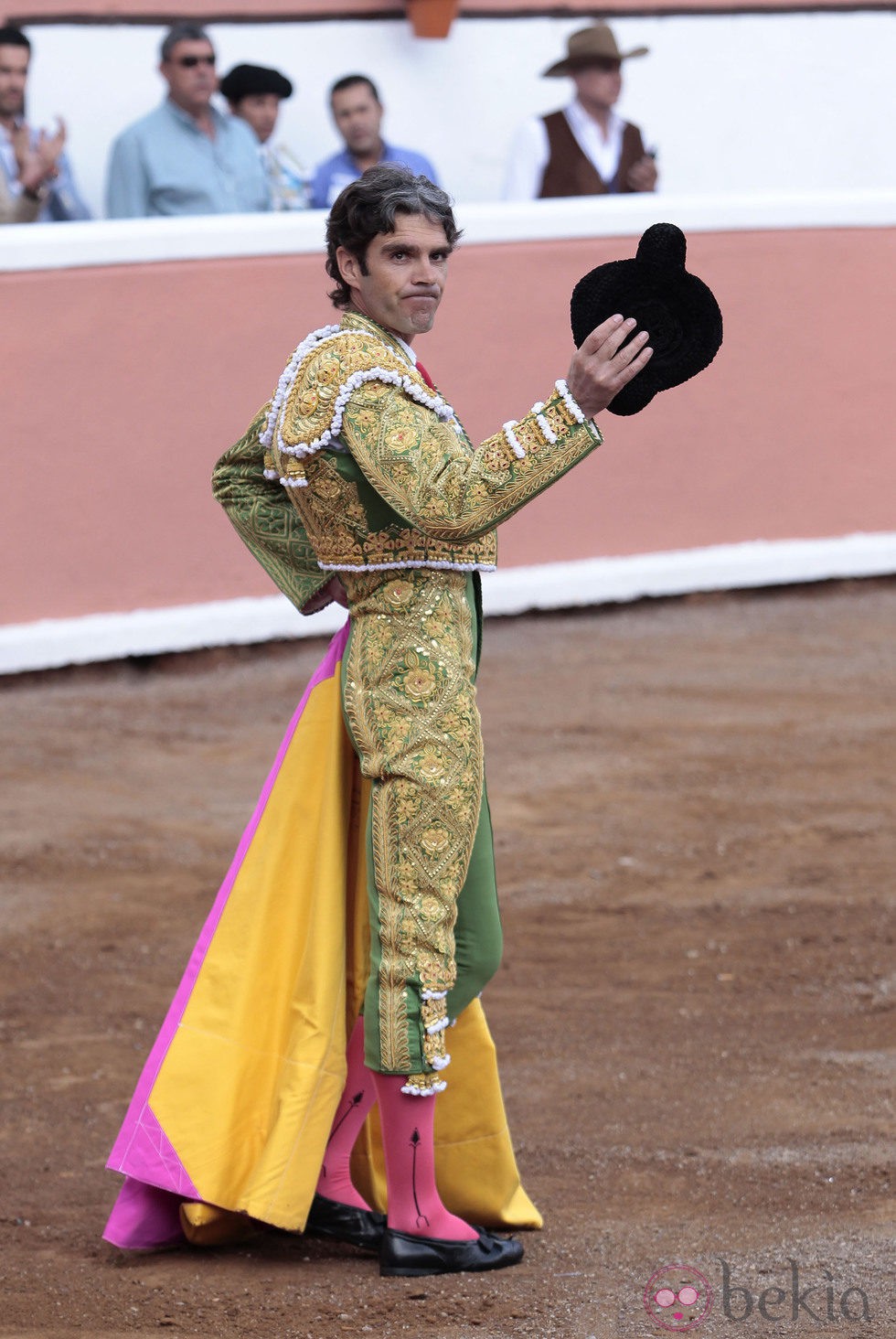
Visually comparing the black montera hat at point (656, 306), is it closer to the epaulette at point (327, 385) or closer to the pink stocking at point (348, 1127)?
the epaulette at point (327, 385)

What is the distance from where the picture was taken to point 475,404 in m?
8.24

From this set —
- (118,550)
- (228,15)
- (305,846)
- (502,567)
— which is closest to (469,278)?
(502,567)

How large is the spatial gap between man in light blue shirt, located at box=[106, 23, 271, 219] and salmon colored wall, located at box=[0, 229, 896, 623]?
38 cm

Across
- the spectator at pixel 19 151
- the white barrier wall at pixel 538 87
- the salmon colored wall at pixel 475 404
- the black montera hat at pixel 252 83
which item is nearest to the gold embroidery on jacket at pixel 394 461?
the salmon colored wall at pixel 475 404

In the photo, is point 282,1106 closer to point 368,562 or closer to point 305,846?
point 305,846

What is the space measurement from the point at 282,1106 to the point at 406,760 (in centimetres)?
59

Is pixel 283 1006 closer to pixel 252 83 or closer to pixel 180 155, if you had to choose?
pixel 180 155

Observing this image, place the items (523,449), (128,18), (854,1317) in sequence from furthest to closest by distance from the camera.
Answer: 1. (128,18)
2. (854,1317)
3. (523,449)

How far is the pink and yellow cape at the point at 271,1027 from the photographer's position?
3.24m

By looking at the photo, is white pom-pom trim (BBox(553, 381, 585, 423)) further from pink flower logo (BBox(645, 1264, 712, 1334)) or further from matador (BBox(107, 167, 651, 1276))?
pink flower logo (BBox(645, 1264, 712, 1334))

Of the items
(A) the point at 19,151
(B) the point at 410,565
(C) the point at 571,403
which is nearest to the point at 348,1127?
(B) the point at 410,565

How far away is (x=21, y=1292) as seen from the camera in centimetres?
325

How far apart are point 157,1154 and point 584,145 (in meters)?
6.30

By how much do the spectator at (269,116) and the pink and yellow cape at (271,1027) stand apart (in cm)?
530
